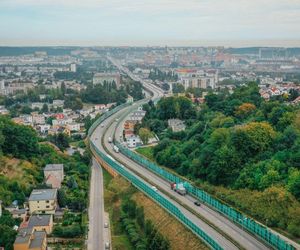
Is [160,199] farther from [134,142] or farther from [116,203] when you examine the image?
[134,142]

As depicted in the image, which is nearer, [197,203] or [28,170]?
[197,203]

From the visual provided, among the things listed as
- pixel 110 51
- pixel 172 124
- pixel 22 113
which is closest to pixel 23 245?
pixel 172 124

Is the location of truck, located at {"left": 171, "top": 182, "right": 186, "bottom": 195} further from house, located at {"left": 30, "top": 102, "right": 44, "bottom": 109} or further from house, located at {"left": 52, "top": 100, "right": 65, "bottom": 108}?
house, located at {"left": 52, "top": 100, "right": 65, "bottom": 108}

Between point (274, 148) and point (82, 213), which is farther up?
point (274, 148)

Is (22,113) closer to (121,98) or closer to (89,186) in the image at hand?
(121,98)

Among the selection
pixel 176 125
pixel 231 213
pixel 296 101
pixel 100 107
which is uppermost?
pixel 296 101

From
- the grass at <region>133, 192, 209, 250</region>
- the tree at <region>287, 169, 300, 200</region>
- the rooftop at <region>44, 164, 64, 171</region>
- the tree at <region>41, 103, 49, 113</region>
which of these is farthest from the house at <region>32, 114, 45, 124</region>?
the tree at <region>287, 169, 300, 200</region>

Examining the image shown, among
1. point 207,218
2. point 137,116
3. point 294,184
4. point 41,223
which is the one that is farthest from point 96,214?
point 137,116
